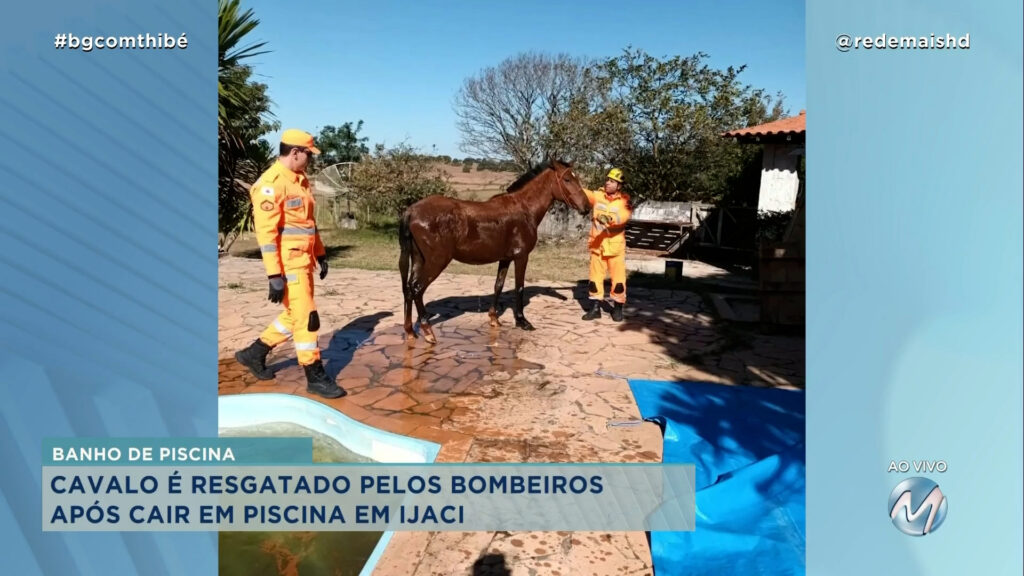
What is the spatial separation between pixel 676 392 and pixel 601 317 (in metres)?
2.46

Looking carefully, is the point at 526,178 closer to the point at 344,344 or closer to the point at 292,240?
the point at 344,344

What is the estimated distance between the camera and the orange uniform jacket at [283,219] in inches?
159

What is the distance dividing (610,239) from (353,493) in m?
4.69

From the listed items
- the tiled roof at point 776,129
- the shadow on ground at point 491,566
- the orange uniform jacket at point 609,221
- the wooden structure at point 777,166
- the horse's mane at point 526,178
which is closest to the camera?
the shadow on ground at point 491,566

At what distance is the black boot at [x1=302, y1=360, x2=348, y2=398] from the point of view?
4578mm

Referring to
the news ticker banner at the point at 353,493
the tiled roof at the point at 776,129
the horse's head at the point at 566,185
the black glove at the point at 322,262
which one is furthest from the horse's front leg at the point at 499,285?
the tiled roof at the point at 776,129

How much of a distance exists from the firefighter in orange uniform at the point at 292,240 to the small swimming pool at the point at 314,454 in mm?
363

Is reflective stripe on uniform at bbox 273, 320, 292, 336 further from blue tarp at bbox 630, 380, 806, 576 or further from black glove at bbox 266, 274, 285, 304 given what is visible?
blue tarp at bbox 630, 380, 806, 576

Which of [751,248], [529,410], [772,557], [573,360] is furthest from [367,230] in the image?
[772,557]

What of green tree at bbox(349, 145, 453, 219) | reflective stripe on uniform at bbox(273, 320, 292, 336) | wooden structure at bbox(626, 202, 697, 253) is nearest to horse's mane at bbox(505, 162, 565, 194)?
reflective stripe on uniform at bbox(273, 320, 292, 336)

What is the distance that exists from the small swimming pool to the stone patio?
16 centimetres

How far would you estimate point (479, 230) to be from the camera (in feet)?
19.8

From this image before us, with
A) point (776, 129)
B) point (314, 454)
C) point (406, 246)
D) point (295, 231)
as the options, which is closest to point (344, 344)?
point (406, 246)

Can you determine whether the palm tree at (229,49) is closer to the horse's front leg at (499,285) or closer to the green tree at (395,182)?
the horse's front leg at (499,285)
